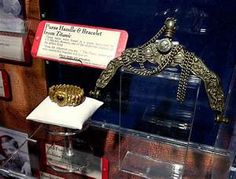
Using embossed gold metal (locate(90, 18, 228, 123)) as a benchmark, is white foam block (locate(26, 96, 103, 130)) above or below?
below

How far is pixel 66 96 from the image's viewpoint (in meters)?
0.55

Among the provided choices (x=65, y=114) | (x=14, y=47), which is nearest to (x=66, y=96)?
(x=65, y=114)

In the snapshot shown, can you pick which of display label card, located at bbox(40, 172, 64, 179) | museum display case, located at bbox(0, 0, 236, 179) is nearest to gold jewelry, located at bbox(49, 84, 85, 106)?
museum display case, located at bbox(0, 0, 236, 179)

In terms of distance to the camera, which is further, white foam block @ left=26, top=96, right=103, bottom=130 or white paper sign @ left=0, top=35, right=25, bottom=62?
white paper sign @ left=0, top=35, right=25, bottom=62

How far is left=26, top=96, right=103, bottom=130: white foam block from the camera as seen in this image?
0.53 m

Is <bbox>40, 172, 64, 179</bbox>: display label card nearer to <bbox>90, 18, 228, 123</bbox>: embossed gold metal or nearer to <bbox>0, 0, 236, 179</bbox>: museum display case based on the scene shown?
<bbox>0, 0, 236, 179</bbox>: museum display case

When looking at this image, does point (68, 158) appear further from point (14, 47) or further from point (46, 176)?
point (14, 47)

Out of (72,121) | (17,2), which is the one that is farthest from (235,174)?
(17,2)

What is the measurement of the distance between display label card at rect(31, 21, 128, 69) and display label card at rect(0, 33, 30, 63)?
0.13 metres

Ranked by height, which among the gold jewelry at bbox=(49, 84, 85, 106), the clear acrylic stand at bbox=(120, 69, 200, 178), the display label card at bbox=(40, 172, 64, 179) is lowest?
the display label card at bbox=(40, 172, 64, 179)

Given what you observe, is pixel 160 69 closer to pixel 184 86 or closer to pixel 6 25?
pixel 184 86

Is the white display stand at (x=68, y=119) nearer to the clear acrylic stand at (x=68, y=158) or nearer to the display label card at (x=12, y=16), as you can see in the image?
the clear acrylic stand at (x=68, y=158)

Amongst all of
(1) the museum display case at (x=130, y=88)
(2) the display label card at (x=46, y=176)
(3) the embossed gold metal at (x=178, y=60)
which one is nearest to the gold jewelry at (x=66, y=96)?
(1) the museum display case at (x=130, y=88)

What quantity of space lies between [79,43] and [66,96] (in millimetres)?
102
